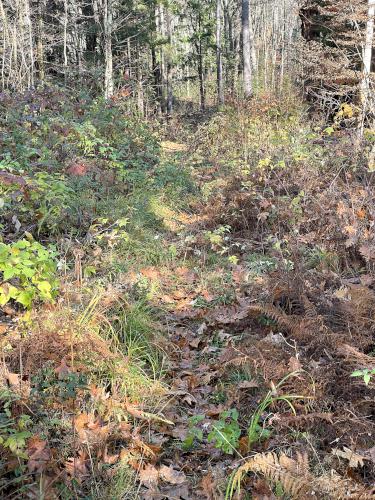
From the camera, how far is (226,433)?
2.72 meters

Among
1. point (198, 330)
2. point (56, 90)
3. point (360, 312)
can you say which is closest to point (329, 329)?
point (360, 312)

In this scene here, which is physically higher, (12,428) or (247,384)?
(12,428)

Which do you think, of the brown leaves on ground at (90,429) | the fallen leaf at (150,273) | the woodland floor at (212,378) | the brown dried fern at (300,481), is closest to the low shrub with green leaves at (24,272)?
the woodland floor at (212,378)

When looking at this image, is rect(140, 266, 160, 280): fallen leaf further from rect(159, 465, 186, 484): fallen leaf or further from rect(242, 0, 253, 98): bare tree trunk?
rect(242, 0, 253, 98): bare tree trunk

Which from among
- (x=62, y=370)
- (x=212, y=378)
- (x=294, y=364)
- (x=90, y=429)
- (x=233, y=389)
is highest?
A: (x=62, y=370)

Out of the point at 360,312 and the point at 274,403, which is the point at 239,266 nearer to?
the point at 360,312

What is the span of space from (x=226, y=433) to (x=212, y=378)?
0.69 metres

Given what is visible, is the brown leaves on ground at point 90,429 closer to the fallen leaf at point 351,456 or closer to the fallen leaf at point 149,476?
the fallen leaf at point 149,476

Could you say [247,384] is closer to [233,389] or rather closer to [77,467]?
[233,389]

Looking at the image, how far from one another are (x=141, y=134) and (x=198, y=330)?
6672 mm

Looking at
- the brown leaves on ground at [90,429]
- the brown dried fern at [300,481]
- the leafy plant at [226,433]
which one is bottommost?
the leafy plant at [226,433]

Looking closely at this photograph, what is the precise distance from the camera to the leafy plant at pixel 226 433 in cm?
263

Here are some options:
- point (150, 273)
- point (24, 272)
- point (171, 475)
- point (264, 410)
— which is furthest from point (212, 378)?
point (150, 273)

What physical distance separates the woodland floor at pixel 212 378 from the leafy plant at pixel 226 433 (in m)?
0.01
